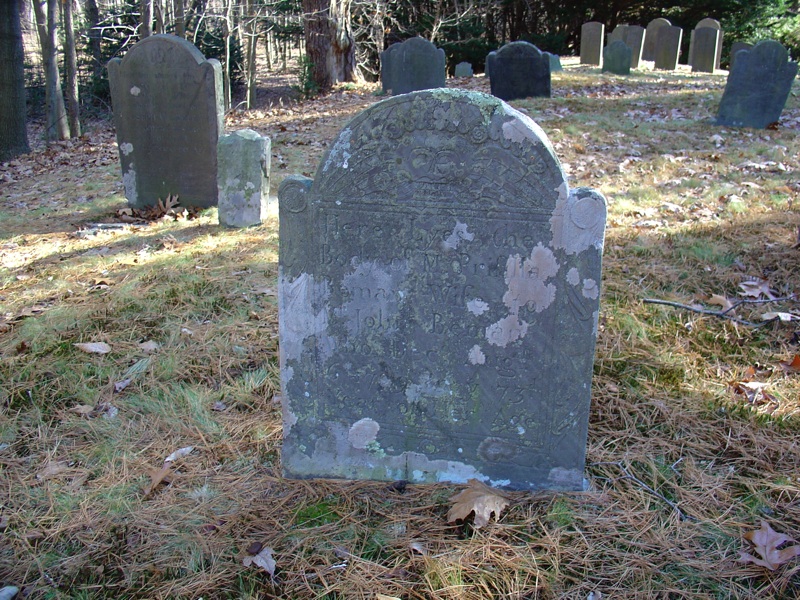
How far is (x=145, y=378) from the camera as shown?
11.8ft

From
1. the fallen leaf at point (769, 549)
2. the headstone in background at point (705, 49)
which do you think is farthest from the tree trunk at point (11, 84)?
the headstone in background at point (705, 49)

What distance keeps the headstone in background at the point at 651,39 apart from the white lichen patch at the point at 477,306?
65.2ft

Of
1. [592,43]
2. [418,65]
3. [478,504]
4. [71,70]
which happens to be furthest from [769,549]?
[592,43]

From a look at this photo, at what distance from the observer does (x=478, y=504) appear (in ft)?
8.41

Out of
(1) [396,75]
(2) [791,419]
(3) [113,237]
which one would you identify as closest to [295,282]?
(2) [791,419]

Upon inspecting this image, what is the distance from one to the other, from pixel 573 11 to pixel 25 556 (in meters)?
26.8

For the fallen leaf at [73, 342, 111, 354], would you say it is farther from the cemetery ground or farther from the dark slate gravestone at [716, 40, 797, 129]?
the dark slate gravestone at [716, 40, 797, 129]

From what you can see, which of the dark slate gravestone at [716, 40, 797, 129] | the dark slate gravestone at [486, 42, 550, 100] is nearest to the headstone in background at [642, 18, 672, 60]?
the dark slate gravestone at [486, 42, 550, 100]

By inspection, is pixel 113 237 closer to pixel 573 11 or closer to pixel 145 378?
pixel 145 378

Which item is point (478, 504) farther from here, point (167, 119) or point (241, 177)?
point (167, 119)

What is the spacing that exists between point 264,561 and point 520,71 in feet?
36.8

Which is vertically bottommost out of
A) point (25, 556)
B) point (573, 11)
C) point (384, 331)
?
point (25, 556)

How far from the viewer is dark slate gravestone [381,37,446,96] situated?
12461 mm

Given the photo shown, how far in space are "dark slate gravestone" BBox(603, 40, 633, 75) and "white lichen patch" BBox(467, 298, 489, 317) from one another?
1482 centimetres
